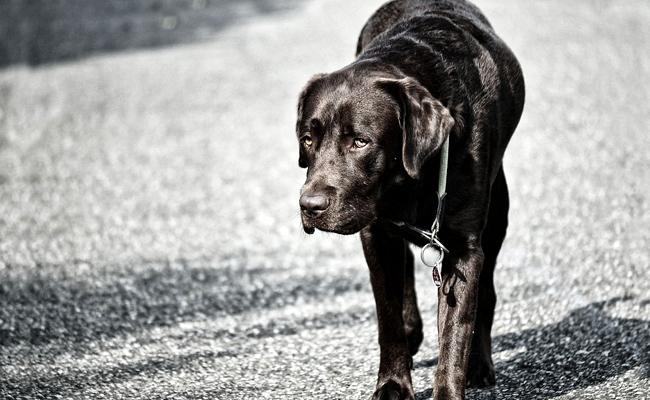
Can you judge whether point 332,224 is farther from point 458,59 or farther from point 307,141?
point 458,59

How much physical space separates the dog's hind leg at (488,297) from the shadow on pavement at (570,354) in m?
0.09

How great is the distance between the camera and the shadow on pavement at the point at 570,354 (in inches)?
183

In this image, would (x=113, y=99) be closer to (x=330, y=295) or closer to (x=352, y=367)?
(x=330, y=295)

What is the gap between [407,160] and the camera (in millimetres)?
4000

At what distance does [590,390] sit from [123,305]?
3100 mm

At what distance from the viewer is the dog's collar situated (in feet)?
13.4

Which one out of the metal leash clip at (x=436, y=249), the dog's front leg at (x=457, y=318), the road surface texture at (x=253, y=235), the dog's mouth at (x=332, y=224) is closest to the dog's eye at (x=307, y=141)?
the dog's mouth at (x=332, y=224)

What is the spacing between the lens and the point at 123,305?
21.0 feet

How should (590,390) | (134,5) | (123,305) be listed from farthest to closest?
(134,5) → (123,305) → (590,390)

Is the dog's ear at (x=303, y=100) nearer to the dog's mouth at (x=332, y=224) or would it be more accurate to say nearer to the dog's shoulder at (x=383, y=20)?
the dog's mouth at (x=332, y=224)

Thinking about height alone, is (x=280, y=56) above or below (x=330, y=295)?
below

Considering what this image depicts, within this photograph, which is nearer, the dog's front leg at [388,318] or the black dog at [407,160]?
the black dog at [407,160]

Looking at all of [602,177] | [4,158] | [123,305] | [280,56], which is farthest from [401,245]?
[280,56]

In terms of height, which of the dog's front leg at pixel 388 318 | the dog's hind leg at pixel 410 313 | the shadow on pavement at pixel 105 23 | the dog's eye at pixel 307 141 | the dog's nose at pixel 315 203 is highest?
the dog's eye at pixel 307 141
